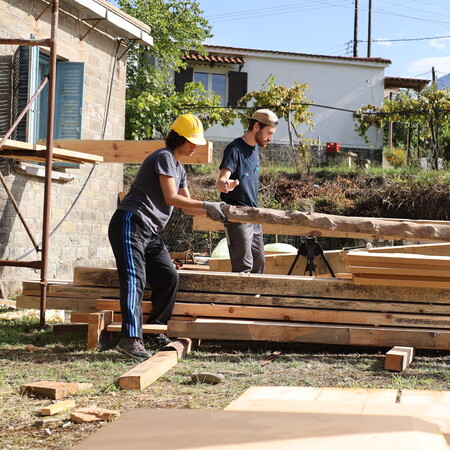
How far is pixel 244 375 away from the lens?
4.86 meters

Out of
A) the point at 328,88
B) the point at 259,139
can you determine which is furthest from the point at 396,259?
the point at 328,88

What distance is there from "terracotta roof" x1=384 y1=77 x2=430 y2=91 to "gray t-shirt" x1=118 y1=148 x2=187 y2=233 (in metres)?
27.4

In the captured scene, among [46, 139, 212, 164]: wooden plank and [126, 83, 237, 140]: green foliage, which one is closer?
[46, 139, 212, 164]: wooden plank

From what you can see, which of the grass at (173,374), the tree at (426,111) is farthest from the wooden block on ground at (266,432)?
the tree at (426,111)

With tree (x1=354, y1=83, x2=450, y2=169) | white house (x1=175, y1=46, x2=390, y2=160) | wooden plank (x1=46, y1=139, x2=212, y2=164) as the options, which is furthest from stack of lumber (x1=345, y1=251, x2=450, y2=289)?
white house (x1=175, y1=46, x2=390, y2=160)

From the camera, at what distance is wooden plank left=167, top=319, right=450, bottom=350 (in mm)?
5652

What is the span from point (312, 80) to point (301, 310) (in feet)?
84.3

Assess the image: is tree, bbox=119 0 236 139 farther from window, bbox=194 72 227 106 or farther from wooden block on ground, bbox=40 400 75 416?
wooden block on ground, bbox=40 400 75 416

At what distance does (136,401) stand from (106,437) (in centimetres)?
275

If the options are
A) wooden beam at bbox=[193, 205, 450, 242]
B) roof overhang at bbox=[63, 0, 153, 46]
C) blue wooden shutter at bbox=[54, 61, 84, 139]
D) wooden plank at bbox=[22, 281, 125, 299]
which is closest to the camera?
wooden beam at bbox=[193, 205, 450, 242]

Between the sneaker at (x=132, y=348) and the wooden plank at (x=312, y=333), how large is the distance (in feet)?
1.57

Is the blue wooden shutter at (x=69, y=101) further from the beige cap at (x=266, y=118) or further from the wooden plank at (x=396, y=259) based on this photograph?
the wooden plank at (x=396, y=259)

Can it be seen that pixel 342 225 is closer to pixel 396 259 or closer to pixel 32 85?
pixel 396 259

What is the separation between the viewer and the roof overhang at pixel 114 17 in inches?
458
